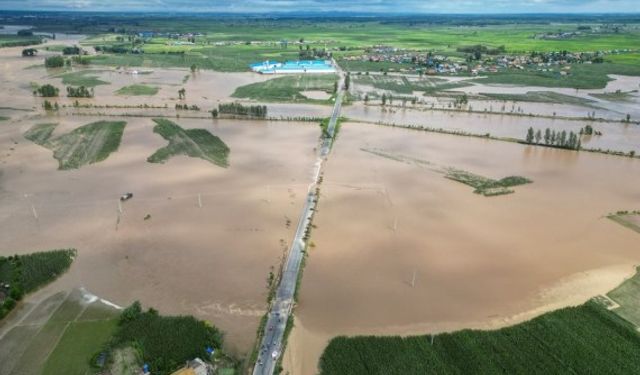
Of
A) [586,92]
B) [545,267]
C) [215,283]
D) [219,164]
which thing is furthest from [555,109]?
[215,283]

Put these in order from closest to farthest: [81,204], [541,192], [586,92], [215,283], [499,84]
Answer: [215,283]
[81,204]
[541,192]
[586,92]
[499,84]

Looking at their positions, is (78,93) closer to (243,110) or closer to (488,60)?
(243,110)

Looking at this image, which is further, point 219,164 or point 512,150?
point 512,150

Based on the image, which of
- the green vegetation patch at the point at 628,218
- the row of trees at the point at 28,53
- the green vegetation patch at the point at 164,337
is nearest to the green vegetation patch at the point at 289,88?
the green vegetation patch at the point at 628,218

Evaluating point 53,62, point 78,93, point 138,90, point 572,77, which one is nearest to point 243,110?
point 138,90

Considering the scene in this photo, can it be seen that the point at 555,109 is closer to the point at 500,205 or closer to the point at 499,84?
the point at 499,84

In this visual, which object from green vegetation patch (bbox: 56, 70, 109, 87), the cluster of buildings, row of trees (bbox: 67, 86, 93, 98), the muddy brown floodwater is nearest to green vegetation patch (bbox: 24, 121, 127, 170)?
the muddy brown floodwater

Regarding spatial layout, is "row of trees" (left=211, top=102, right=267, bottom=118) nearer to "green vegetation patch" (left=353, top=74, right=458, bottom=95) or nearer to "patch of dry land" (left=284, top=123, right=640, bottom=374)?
"patch of dry land" (left=284, top=123, right=640, bottom=374)
